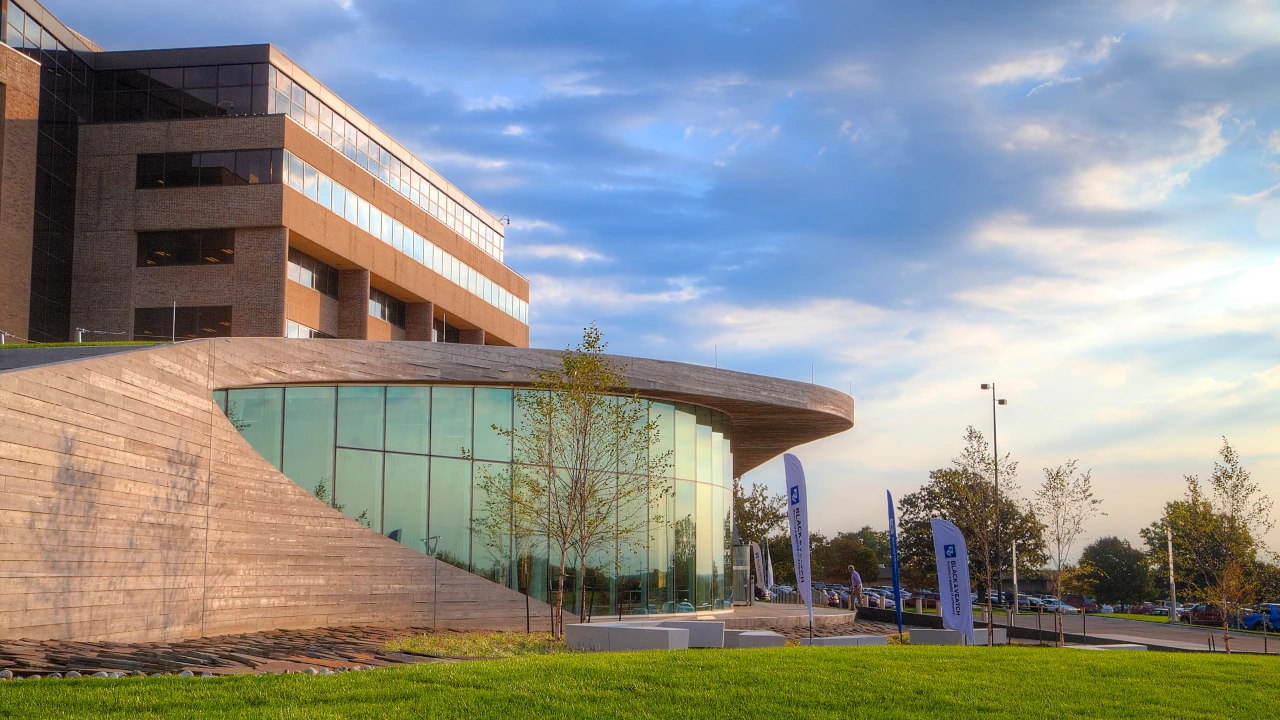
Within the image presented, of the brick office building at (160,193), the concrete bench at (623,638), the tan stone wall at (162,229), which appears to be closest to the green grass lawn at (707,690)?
the concrete bench at (623,638)

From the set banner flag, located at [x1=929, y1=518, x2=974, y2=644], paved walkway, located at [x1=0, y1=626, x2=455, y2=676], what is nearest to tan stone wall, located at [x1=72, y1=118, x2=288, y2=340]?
paved walkway, located at [x1=0, y1=626, x2=455, y2=676]

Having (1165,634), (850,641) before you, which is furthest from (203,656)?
(1165,634)

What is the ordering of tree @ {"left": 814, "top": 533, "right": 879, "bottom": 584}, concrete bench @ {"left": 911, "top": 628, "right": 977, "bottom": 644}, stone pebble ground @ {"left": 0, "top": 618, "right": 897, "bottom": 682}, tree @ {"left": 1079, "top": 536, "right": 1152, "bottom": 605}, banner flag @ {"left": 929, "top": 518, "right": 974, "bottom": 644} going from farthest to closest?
tree @ {"left": 814, "top": 533, "right": 879, "bottom": 584}
tree @ {"left": 1079, "top": 536, "right": 1152, "bottom": 605}
banner flag @ {"left": 929, "top": 518, "right": 974, "bottom": 644}
concrete bench @ {"left": 911, "top": 628, "right": 977, "bottom": 644}
stone pebble ground @ {"left": 0, "top": 618, "right": 897, "bottom": 682}

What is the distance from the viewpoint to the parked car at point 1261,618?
124 feet

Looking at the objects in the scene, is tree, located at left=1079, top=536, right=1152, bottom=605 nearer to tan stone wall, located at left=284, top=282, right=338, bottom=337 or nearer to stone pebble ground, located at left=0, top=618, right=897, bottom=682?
tan stone wall, located at left=284, top=282, right=338, bottom=337

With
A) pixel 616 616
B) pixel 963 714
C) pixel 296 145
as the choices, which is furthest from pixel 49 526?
pixel 296 145

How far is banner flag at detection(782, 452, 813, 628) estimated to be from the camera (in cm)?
2227

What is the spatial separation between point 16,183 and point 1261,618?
153ft

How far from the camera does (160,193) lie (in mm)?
39719

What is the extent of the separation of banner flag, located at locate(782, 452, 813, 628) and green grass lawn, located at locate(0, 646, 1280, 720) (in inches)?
284

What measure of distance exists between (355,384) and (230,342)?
3.28 metres

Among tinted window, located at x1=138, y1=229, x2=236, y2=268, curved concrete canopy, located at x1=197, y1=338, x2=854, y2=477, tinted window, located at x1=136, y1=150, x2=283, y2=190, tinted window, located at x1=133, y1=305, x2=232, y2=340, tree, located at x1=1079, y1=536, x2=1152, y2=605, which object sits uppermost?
tinted window, located at x1=136, y1=150, x2=283, y2=190

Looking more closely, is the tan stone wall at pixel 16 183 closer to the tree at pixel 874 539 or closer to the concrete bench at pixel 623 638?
the concrete bench at pixel 623 638

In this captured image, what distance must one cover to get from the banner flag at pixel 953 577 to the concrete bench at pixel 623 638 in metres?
7.06
